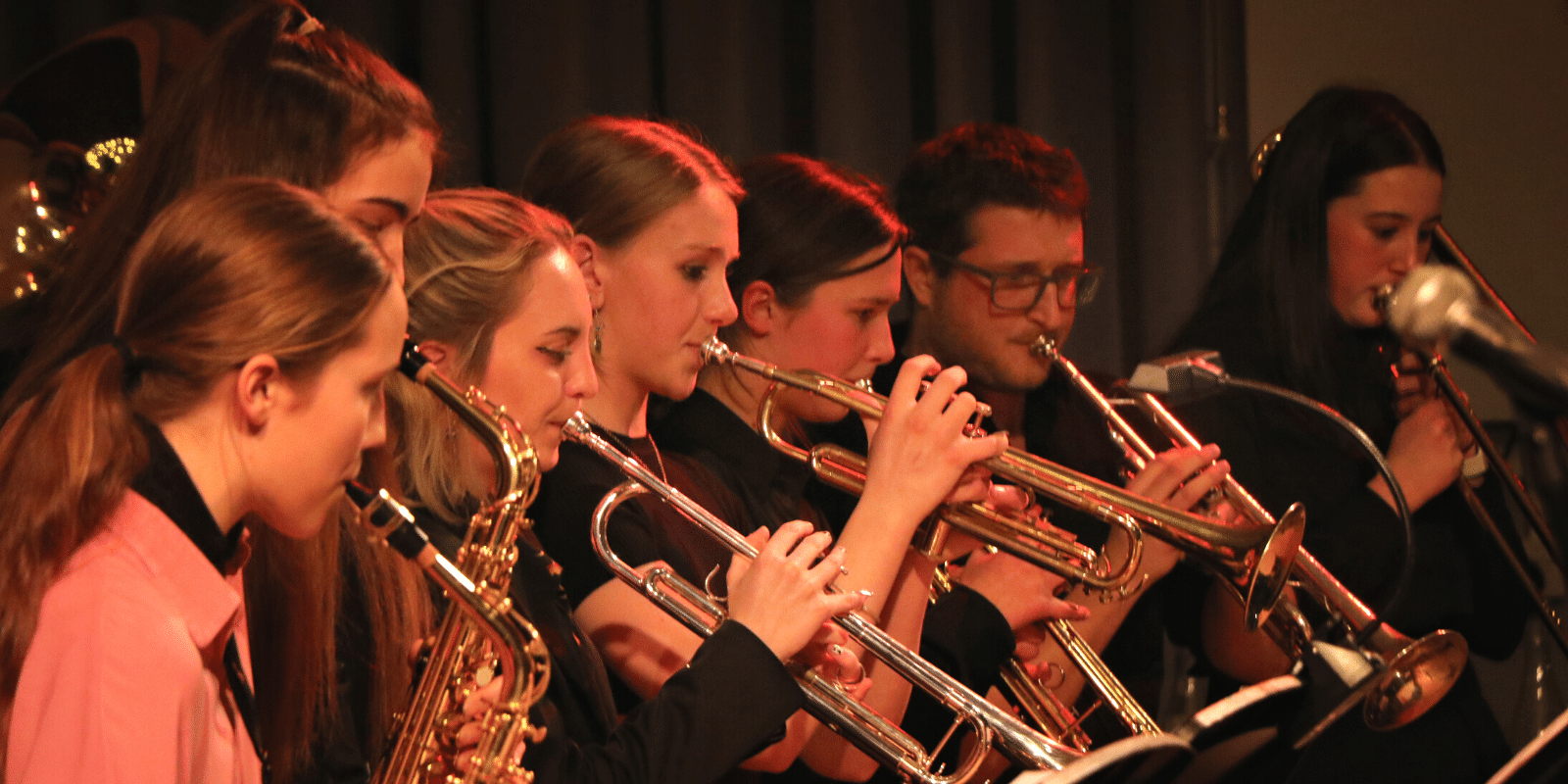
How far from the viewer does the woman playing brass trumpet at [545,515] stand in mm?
1408

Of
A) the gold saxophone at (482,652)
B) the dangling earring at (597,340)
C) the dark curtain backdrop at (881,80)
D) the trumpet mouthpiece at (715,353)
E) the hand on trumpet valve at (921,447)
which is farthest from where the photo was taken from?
the dark curtain backdrop at (881,80)

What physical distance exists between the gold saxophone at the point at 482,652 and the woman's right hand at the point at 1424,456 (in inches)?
63.1

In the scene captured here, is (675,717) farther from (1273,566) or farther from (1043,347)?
(1043,347)

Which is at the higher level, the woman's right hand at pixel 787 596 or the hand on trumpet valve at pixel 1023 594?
the woman's right hand at pixel 787 596

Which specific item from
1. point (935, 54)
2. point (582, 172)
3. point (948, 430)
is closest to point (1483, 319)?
point (948, 430)

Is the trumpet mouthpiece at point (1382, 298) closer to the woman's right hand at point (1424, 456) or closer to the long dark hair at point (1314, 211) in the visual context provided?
the long dark hair at point (1314, 211)

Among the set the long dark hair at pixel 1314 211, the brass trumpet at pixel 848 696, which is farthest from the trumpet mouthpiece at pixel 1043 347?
the brass trumpet at pixel 848 696

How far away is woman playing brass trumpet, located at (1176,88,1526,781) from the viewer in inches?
90.6

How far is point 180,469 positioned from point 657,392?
36.1 inches

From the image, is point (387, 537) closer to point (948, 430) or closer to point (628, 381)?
point (628, 381)

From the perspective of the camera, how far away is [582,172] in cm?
196

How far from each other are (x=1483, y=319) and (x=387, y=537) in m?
0.92

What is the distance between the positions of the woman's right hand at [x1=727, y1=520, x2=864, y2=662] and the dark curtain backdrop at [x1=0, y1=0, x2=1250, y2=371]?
1619mm

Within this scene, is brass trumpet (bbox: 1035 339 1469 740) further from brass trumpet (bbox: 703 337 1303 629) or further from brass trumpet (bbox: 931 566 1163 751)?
brass trumpet (bbox: 931 566 1163 751)
